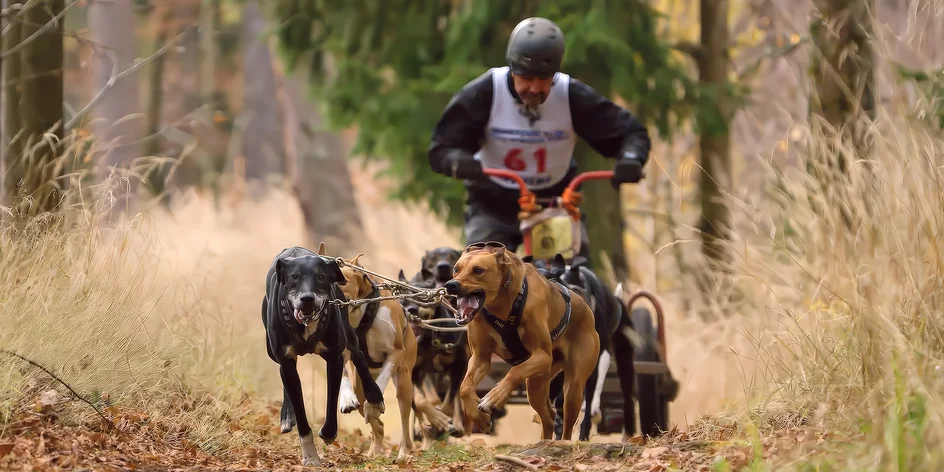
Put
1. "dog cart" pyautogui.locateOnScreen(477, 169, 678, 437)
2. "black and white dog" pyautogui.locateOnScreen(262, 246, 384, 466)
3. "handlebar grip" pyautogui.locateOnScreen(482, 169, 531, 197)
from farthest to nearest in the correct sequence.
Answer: "dog cart" pyautogui.locateOnScreen(477, 169, 678, 437)
"handlebar grip" pyautogui.locateOnScreen(482, 169, 531, 197)
"black and white dog" pyautogui.locateOnScreen(262, 246, 384, 466)

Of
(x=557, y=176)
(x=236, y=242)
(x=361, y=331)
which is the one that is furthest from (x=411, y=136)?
(x=361, y=331)

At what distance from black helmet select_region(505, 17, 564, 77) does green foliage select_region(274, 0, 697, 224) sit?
446 cm

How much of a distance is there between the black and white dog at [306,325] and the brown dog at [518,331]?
2.01 ft

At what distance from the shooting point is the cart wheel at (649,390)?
27.7 ft

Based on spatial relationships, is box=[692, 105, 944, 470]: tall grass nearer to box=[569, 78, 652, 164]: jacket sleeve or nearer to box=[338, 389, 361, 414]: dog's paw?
box=[569, 78, 652, 164]: jacket sleeve

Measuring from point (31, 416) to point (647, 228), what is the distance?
2057cm

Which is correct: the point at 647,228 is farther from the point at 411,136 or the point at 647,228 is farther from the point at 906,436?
the point at 906,436

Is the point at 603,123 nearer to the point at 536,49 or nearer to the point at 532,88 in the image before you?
the point at 532,88

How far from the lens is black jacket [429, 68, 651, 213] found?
26.2ft

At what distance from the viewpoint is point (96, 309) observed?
22.6ft

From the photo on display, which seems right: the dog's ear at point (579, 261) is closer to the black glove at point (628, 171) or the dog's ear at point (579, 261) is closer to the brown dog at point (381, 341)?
the black glove at point (628, 171)

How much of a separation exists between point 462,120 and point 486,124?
A: 0.17 meters

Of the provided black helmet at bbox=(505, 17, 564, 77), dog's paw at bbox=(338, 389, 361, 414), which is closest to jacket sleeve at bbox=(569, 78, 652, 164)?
black helmet at bbox=(505, 17, 564, 77)

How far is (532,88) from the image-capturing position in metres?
7.68
